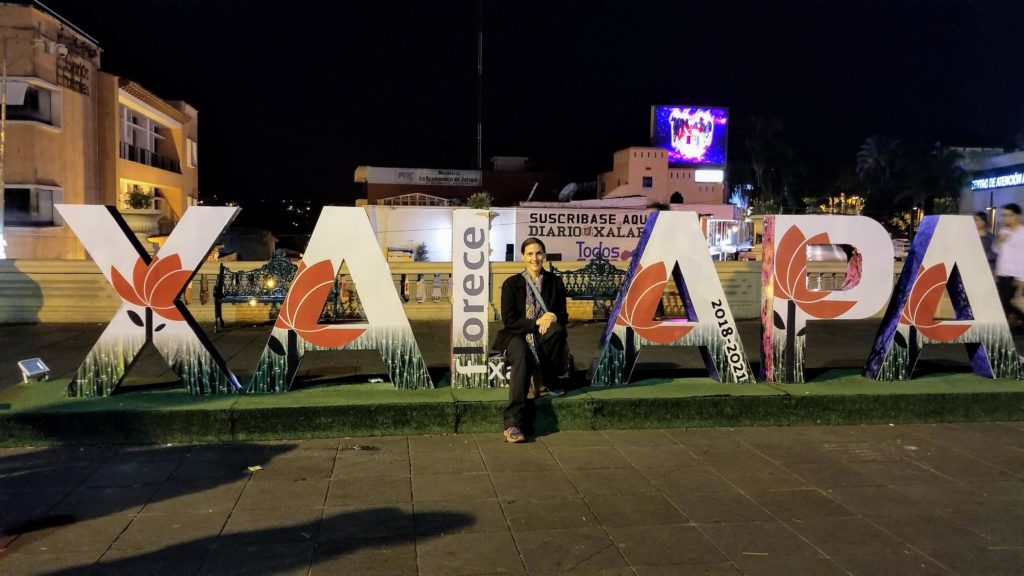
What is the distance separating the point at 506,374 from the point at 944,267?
441cm

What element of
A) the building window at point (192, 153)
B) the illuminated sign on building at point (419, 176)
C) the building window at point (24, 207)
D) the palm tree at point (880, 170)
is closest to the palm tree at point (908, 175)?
the palm tree at point (880, 170)

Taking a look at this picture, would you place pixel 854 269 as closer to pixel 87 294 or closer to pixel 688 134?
pixel 87 294

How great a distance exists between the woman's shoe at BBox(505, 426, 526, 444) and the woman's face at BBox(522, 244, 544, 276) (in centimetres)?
140

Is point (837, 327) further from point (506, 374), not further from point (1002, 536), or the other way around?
point (1002, 536)

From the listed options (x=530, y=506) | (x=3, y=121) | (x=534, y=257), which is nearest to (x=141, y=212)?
(x=3, y=121)

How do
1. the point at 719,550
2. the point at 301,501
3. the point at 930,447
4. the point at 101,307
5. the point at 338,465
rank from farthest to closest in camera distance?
1. the point at 101,307
2. the point at 930,447
3. the point at 338,465
4. the point at 301,501
5. the point at 719,550

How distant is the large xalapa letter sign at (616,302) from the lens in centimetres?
677

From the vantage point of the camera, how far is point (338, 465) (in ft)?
18.8

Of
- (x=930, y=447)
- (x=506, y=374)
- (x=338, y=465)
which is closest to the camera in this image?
(x=338, y=465)

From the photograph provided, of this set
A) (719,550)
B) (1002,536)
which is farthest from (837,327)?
(719,550)

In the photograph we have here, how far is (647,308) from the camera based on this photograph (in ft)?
24.1

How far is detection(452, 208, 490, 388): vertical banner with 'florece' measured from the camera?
7004 mm

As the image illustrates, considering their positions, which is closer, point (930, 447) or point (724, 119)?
point (930, 447)

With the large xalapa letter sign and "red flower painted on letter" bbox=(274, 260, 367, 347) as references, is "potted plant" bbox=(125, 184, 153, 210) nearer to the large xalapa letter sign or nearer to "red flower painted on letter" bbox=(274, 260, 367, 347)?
the large xalapa letter sign
